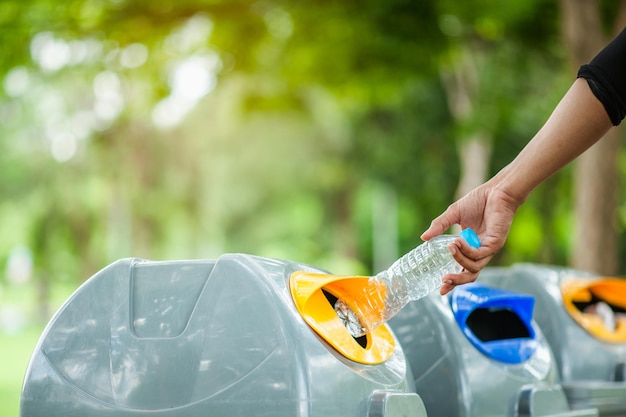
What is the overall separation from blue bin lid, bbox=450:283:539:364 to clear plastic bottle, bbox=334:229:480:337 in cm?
47

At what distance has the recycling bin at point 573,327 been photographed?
3453mm

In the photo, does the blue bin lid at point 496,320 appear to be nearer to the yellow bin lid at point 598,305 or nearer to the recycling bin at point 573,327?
the recycling bin at point 573,327

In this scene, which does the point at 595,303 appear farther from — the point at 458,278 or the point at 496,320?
the point at 458,278

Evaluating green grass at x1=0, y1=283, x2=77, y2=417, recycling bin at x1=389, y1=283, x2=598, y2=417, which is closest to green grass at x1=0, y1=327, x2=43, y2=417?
green grass at x1=0, y1=283, x2=77, y2=417

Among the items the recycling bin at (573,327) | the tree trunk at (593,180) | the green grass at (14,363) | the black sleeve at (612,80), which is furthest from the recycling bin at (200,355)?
the tree trunk at (593,180)

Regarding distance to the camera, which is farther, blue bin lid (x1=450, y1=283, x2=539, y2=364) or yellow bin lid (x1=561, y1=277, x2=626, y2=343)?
yellow bin lid (x1=561, y1=277, x2=626, y2=343)

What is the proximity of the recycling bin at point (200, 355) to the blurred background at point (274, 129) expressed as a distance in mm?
3935

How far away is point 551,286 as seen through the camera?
355 cm

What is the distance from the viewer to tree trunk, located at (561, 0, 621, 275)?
748 centimetres

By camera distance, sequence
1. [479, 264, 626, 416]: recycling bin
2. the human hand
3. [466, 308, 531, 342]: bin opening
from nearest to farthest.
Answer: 1. the human hand
2. [466, 308, 531, 342]: bin opening
3. [479, 264, 626, 416]: recycling bin

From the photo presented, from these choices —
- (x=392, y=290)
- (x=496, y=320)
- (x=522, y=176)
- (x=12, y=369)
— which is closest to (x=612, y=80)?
(x=522, y=176)

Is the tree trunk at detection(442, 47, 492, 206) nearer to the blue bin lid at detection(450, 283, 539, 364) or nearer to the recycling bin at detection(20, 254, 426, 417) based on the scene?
the blue bin lid at detection(450, 283, 539, 364)

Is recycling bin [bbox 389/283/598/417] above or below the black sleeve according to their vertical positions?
below

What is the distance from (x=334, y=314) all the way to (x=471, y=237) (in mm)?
433
